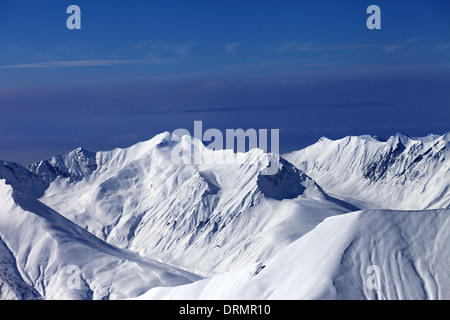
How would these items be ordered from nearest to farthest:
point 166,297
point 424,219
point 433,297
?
point 433,297, point 424,219, point 166,297
